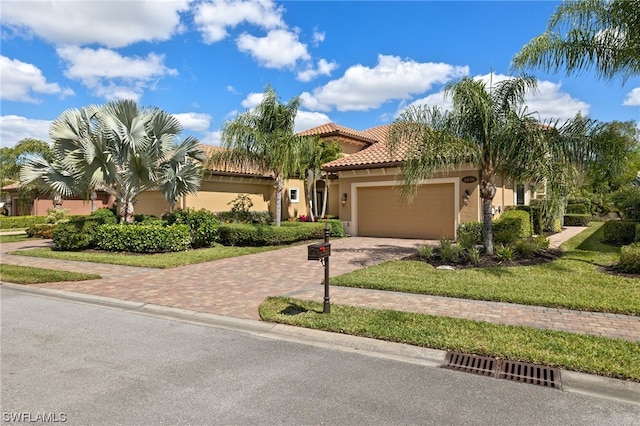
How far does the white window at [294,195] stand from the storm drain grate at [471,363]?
2023 centimetres

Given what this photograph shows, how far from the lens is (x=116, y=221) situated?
16625 millimetres

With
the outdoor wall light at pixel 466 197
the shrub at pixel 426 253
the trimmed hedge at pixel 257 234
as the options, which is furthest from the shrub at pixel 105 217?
the outdoor wall light at pixel 466 197

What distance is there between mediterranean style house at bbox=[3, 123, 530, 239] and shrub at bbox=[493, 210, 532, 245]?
4.43ft

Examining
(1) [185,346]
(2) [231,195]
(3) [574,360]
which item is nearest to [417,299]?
(3) [574,360]

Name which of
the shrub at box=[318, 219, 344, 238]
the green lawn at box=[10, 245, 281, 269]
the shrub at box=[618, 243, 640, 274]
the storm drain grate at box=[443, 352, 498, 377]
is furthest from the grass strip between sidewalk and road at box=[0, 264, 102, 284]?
the shrub at box=[618, 243, 640, 274]

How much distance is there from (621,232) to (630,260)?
23.4ft

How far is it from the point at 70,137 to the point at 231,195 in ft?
29.2

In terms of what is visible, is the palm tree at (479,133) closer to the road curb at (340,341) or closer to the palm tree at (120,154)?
the road curb at (340,341)

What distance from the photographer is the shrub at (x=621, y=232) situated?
14492 millimetres

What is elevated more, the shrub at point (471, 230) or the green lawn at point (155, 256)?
the shrub at point (471, 230)

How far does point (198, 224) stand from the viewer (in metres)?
15.2

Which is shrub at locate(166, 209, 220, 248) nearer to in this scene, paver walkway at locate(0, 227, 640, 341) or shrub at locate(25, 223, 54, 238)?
paver walkway at locate(0, 227, 640, 341)

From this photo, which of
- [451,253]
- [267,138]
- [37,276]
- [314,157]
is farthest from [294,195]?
[37,276]

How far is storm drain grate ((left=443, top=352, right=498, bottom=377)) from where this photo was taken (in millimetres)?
4293
